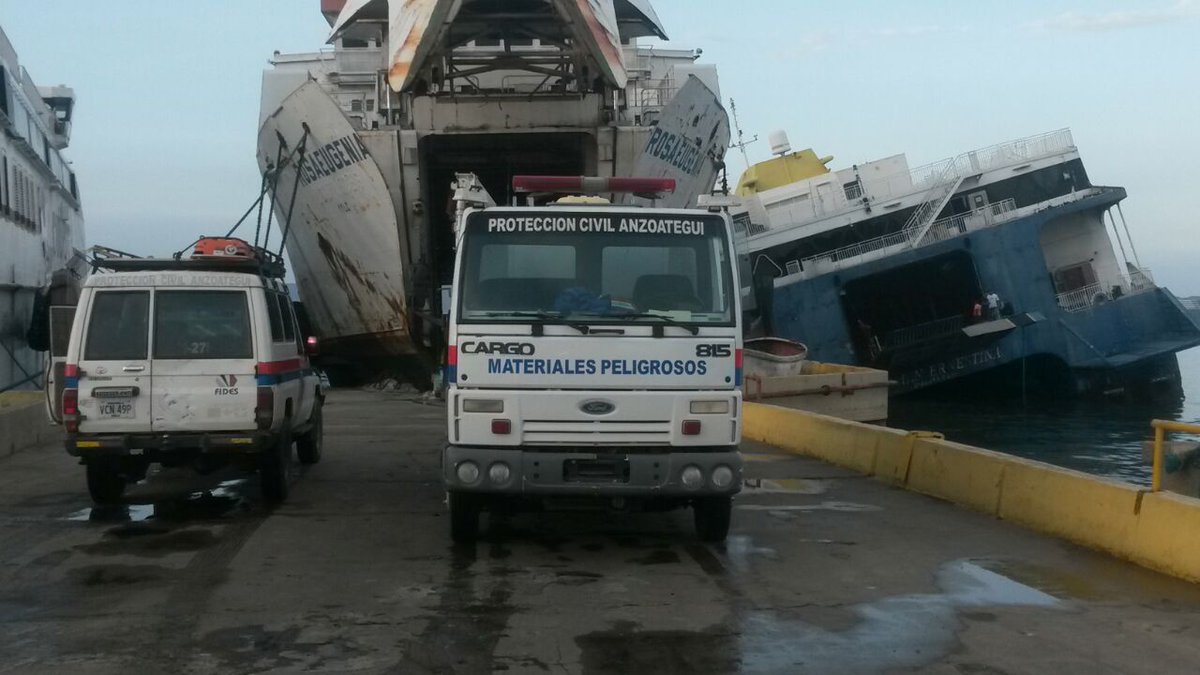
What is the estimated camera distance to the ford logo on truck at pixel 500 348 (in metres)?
7.96

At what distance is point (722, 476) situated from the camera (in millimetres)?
8055

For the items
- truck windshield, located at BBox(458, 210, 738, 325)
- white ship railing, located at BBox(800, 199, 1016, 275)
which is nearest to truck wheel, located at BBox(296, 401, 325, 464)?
truck windshield, located at BBox(458, 210, 738, 325)

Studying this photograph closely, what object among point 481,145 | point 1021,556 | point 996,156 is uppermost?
point 996,156

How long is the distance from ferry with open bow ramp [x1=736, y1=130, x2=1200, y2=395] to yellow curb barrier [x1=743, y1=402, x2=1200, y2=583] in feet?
72.3

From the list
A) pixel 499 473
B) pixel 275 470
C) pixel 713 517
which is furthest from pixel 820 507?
pixel 275 470

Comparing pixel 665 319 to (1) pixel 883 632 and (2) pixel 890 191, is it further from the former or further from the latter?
(2) pixel 890 191

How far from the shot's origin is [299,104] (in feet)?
76.0

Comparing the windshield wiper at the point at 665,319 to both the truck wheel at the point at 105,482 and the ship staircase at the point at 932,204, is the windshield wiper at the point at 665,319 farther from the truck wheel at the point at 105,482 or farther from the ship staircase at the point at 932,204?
the ship staircase at the point at 932,204

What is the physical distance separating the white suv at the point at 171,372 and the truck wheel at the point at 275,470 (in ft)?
0.46

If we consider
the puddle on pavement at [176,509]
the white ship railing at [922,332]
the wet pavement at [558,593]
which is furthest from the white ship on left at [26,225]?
the white ship railing at [922,332]

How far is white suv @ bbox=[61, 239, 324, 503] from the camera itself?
9398 mm

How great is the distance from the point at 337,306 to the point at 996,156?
867 inches

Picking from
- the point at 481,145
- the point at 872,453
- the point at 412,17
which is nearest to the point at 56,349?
the point at 872,453

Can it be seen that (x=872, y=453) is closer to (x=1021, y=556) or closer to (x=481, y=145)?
(x=1021, y=556)
